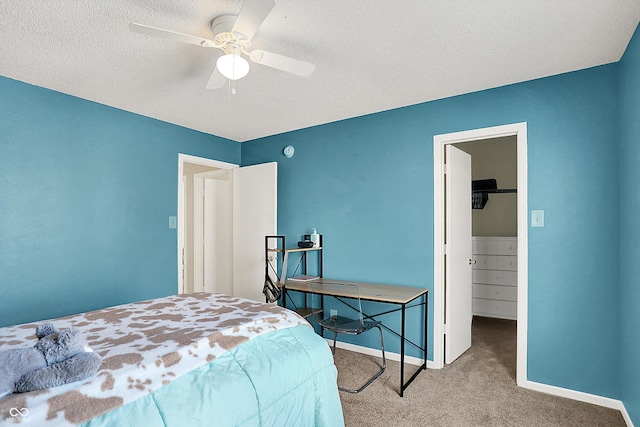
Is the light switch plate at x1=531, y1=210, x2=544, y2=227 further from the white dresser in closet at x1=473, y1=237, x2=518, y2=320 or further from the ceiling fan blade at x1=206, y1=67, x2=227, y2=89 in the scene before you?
the ceiling fan blade at x1=206, y1=67, x2=227, y2=89

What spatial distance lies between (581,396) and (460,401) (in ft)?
2.83

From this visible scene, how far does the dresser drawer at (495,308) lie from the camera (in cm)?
→ 455

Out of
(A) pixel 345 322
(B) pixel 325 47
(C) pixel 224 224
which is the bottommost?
(A) pixel 345 322

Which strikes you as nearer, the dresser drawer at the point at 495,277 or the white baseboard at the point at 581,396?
the white baseboard at the point at 581,396

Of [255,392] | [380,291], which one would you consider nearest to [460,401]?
[380,291]

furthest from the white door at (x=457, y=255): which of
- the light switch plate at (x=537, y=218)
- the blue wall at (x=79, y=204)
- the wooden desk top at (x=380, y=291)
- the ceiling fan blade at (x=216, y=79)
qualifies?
the blue wall at (x=79, y=204)

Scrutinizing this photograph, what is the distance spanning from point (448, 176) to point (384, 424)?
6.86 feet

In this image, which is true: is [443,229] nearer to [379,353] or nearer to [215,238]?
[379,353]

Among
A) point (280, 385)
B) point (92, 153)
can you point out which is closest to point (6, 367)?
point (280, 385)

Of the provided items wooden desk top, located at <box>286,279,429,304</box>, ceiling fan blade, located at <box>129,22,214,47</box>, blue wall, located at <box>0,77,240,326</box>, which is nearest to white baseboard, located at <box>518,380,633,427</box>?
wooden desk top, located at <box>286,279,429,304</box>

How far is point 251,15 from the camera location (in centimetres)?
160

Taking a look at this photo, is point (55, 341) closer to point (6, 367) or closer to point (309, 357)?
point (6, 367)

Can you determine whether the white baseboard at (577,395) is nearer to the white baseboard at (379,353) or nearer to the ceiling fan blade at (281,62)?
the white baseboard at (379,353)

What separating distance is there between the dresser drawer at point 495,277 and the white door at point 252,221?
2.86m
